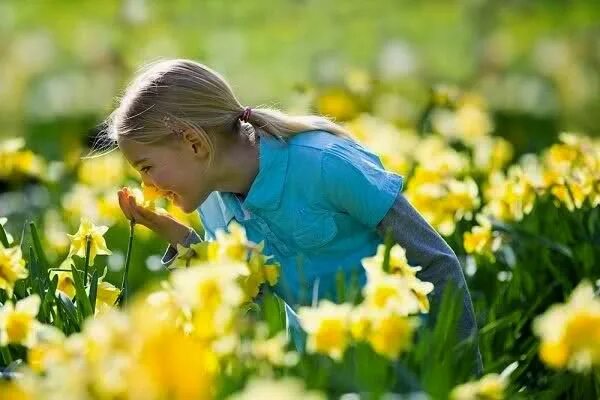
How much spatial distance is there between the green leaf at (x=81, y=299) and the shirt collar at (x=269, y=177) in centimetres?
46

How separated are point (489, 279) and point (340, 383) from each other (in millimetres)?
1469

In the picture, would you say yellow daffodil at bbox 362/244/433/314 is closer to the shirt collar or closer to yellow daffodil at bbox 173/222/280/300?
yellow daffodil at bbox 173/222/280/300

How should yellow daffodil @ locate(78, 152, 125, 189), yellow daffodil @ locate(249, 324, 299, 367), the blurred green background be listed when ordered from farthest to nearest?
the blurred green background
yellow daffodil @ locate(78, 152, 125, 189)
yellow daffodil @ locate(249, 324, 299, 367)

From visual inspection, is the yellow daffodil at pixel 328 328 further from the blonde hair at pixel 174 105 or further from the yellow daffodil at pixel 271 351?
the blonde hair at pixel 174 105

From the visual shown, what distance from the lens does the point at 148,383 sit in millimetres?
1347

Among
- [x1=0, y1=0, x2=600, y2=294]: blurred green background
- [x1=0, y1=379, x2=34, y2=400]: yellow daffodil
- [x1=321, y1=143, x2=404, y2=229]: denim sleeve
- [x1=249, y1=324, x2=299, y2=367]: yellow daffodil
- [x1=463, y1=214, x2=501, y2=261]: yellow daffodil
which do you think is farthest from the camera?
[x1=0, y1=0, x2=600, y2=294]: blurred green background

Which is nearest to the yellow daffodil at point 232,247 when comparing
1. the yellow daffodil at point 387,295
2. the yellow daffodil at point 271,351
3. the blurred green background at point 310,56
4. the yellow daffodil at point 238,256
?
the yellow daffodil at point 238,256

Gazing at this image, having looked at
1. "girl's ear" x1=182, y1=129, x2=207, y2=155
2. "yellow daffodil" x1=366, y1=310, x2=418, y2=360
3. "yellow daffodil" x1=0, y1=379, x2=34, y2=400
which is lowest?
"girl's ear" x1=182, y1=129, x2=207, y2=155

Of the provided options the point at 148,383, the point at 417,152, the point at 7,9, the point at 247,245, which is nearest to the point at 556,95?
the point at 417,152

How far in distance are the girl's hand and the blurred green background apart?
2.29 meters

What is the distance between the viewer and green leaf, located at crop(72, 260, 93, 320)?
7.84 feet

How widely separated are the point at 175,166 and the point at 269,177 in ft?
0.71

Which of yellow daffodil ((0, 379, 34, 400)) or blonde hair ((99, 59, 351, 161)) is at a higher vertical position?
yellow daffodil ((0, 379, 34, 400))

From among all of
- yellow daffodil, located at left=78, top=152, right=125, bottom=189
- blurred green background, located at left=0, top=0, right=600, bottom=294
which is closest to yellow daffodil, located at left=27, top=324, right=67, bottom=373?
yellow daffodil, located at left=78, top=152, right=125, bottom=189
